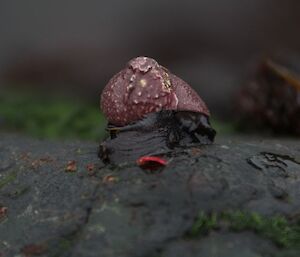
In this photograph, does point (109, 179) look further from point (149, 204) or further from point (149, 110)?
point (149, 110)

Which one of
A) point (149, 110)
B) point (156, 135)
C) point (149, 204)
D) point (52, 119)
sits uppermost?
point (149, 110)

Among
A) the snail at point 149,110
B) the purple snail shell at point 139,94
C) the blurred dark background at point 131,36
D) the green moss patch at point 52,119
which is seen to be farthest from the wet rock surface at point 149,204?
the blurred dark background at point 131,36

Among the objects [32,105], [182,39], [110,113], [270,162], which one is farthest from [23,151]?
[182,39]

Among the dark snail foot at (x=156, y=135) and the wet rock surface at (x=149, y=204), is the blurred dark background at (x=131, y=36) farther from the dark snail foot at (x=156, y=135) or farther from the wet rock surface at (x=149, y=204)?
the wet rock surface at (x=149, y=204)

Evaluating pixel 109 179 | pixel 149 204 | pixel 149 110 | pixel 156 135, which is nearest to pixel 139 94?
pixel 149 110

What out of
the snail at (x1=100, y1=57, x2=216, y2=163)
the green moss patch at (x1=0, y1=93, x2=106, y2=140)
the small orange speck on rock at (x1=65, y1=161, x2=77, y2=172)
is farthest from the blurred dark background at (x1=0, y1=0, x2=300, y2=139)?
the small orange speck on rock at (x1=65, y1=161, x2=77, y2=172)
